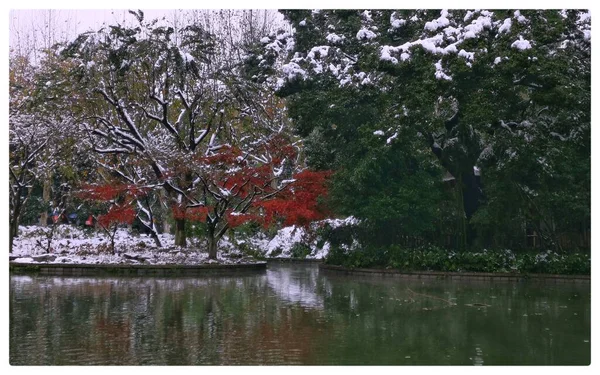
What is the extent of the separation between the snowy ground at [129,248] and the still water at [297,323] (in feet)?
13.4

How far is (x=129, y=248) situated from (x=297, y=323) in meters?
14.7

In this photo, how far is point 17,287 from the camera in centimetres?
1684

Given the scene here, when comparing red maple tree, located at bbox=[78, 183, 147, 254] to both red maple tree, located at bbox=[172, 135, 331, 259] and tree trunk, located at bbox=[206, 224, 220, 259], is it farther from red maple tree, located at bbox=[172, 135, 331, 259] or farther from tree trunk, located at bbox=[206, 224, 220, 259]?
tree trunk, located at bbox=[206, 224, 220, 259]

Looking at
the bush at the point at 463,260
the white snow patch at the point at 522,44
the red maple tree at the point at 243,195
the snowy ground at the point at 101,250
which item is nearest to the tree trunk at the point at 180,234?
the snowy ground at the point at 101,250

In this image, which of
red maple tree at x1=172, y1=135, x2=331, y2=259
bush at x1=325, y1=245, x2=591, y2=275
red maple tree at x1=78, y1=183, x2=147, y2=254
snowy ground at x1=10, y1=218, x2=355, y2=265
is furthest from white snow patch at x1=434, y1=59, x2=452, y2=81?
red maple tree at x1=78, y1=183, x2=147, y2=254

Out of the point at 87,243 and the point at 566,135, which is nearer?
the point at 566,135

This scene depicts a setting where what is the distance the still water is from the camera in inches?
349

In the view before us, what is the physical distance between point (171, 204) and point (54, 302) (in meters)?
10.2

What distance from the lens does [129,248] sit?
2486cm

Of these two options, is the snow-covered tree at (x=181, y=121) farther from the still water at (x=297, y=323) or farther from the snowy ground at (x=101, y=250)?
the still water at (x=297, y=323)

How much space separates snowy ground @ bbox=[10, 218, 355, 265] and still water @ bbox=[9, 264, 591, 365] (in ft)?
13.4

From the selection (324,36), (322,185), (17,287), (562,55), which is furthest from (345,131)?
(17,287)

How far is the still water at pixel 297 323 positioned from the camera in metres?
8.87

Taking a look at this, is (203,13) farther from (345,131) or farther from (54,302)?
(54,302)
